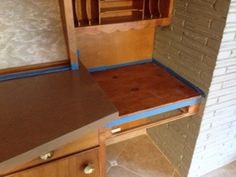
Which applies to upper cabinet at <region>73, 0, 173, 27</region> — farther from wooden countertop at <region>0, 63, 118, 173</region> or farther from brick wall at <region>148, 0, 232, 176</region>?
wooden countertop at <region>0, 63, 118, 173</region>

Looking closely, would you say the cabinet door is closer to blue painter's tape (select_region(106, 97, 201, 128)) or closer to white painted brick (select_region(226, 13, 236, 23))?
blue painter's tape (select_region(106, 97, 201, 128))

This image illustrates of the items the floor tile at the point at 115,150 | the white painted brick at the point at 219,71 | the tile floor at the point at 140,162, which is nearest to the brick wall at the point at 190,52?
the white painted brick at the point at 219,71

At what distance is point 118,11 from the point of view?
4.04ft

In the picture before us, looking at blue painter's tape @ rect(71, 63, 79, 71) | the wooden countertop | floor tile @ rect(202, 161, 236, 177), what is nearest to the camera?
the wooden countertop

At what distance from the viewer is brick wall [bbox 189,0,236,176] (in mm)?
1085

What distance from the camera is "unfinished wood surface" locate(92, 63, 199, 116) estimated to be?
44.5 inches

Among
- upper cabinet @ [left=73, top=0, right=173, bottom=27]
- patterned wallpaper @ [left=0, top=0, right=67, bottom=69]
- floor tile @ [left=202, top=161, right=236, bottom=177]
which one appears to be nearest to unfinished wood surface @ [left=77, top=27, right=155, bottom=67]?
upper cabinet @ [left=73, top=0, right=173, bottom=27]

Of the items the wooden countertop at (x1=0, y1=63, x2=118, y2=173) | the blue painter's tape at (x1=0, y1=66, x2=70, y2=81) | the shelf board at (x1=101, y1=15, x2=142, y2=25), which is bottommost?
the wooden countertop at (x1=0, y1=63, x2=118, y2=173)

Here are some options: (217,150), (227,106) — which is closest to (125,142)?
(217,150)

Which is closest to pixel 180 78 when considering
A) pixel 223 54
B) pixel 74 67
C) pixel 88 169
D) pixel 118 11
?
pixel 223 54

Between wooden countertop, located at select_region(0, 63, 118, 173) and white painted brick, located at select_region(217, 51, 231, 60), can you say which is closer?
wooden countertop, located at select_region(0, 63, 118, 173)

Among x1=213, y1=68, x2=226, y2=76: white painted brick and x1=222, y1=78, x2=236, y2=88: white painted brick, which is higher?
x1=213, y1=68, x2=226, y2=76: white painted brick

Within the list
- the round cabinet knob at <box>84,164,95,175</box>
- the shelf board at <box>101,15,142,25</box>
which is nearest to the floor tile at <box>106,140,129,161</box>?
the round cabinet knob at <box>84,164,95,175</box>

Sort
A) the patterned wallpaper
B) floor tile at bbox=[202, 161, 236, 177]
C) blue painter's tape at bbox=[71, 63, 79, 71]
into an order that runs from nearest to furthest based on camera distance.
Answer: the patterned wallpaper → blue painter's tape at bbox=[71, 63, 79, 71] → floor tile at bbox=[202, 161, 236, 177]
